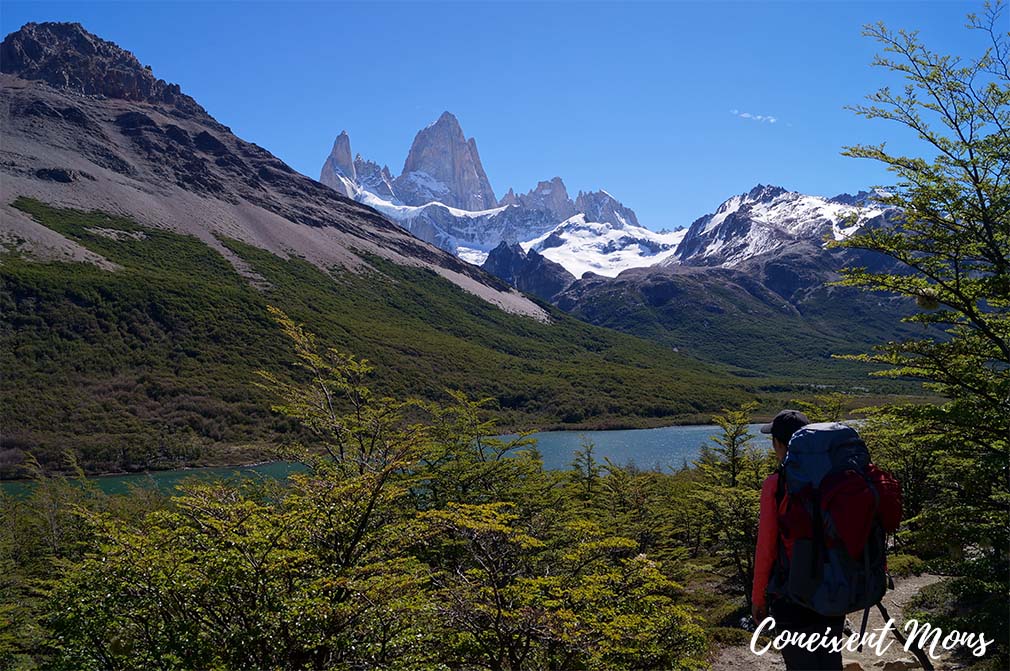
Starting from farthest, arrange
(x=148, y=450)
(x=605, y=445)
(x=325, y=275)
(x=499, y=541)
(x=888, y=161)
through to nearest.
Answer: (x=325, y=275) < (x=605, y=445) < (x=148, y=450) < (x=888, y=161) < (x=499, y=541)

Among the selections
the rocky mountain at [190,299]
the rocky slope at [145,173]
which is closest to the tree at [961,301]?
the rocky mountain at [190,299]

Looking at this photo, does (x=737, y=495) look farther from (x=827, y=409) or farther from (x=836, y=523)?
(x=836, y=523)

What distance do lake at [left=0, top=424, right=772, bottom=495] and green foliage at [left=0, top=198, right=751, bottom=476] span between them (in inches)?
159

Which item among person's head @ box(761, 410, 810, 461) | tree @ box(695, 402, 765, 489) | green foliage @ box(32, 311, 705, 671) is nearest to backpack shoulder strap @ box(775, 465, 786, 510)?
person's head @ box(761, 410, 810, 461)

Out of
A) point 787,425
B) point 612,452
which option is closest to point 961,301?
point 787,425

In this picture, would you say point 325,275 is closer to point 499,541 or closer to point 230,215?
point 230,215

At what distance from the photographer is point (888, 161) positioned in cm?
722

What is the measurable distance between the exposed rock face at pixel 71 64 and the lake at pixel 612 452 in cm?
17726

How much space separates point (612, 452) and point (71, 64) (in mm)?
212671

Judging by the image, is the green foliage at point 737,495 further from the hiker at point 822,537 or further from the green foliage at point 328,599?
the hiker at point 822,537

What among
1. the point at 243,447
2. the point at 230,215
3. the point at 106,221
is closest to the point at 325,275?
the point at 230,215

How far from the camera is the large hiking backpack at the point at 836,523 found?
2.96 meters

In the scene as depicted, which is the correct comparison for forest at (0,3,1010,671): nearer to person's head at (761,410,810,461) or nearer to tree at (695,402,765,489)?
person's head at (761,410,810,461)

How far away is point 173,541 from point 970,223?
9383 millimetres
